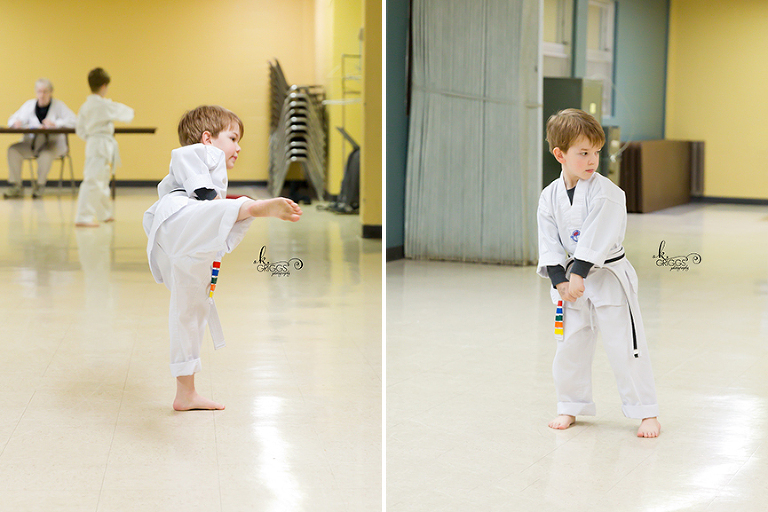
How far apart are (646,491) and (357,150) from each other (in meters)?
5.90

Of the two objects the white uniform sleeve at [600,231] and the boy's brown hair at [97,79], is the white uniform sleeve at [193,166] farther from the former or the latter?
the boy's brown hair at [97,79]

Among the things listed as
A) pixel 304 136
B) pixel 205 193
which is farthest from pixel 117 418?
pixel 304 136

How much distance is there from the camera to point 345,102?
7.81 meters

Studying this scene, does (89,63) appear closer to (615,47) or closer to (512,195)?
(615,47)

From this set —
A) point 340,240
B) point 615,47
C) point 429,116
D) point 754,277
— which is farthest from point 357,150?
point 754,277

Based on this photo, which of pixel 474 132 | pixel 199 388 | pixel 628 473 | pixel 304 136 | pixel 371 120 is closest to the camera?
pixel 628 473

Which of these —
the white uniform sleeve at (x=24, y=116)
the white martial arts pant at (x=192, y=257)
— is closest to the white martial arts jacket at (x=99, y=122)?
the white uniform sleeve at (x=24, y=116)

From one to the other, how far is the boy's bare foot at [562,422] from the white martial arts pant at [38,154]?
812 centimetres

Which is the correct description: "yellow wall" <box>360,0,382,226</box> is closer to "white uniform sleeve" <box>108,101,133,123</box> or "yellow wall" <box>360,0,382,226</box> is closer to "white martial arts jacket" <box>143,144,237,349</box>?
"white uniform sleeve" <box>108,101,133,123</box>

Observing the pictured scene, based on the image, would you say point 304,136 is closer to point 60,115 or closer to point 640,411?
point 60,115

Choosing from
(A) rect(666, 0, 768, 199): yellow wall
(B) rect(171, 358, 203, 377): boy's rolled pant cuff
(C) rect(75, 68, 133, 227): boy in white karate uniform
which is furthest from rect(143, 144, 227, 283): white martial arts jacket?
(A) rect(666, 0, 768, 199): yellow wall

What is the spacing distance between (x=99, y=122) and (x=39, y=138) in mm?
2712

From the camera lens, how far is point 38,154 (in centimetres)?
924

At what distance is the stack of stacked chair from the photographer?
8484mm
